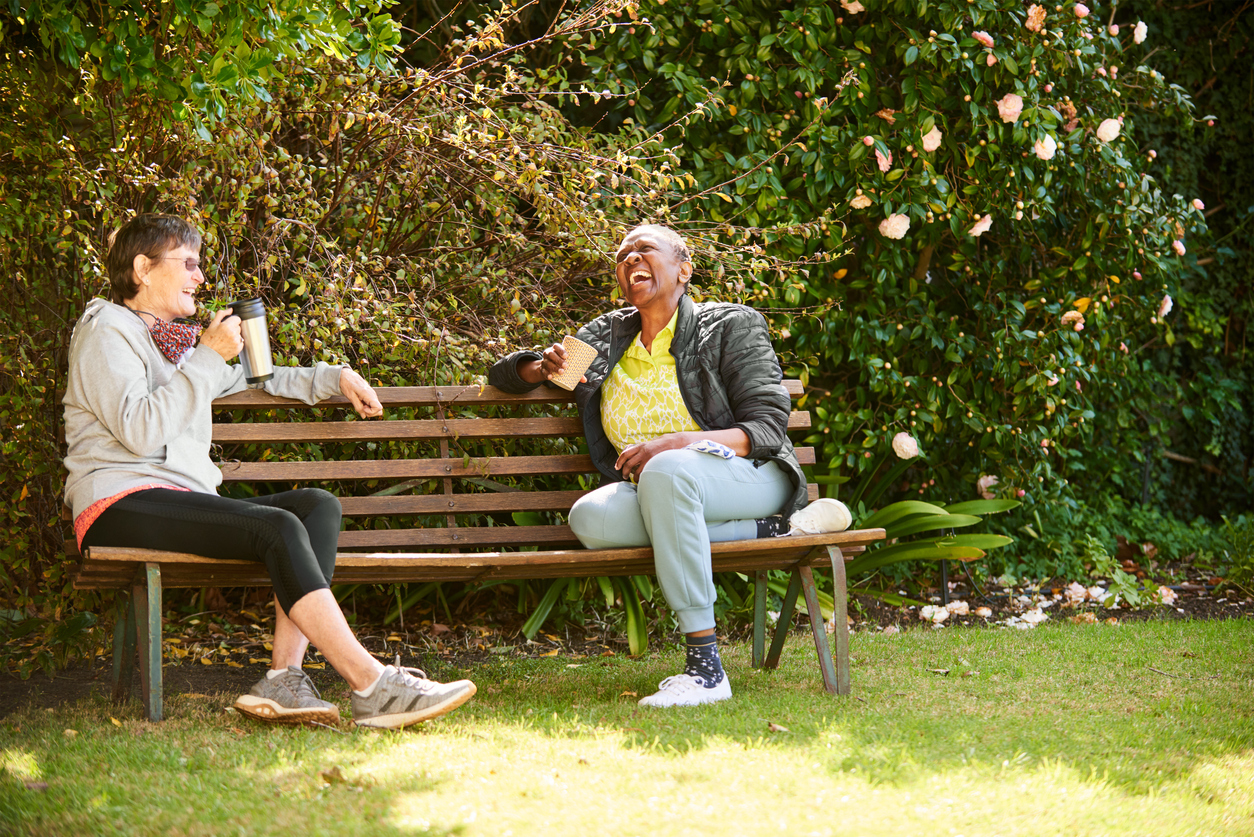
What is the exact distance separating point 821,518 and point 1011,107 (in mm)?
2170

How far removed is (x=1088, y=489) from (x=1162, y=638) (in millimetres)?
1949

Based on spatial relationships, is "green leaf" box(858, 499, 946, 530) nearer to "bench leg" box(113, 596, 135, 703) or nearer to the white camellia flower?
the white camellia flower

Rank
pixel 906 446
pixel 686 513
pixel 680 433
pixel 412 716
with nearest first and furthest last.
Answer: pixel 412 716 → pixel 686 513 → pixel 680 433 → pixel 906 446

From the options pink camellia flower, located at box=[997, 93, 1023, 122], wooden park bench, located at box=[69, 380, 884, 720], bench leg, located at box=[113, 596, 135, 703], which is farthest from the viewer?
pink camellia flower, located at box=[997, 93, 1023, 122]

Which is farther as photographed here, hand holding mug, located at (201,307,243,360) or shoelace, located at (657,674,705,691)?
shoelace, located at (657,674,705,691)

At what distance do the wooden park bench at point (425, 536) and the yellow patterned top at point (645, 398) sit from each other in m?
0.18

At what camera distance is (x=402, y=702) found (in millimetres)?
2623

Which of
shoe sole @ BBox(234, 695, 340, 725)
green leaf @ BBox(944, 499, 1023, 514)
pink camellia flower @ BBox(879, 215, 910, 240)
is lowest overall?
shoe sole @ BBox(234, 695, 340, 725)

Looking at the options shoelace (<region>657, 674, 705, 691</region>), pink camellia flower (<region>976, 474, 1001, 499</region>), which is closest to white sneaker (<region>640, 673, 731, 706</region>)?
shoelace (<region>657, 674, 705, 691</region>)

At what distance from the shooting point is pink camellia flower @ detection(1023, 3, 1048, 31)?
171 inches

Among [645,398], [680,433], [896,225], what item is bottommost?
[680,433]

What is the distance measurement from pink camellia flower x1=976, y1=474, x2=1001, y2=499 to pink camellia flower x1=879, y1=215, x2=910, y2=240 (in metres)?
1.27

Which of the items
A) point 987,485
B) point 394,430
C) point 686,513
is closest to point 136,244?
point 394,430

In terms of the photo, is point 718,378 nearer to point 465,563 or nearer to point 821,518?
point 821,518
